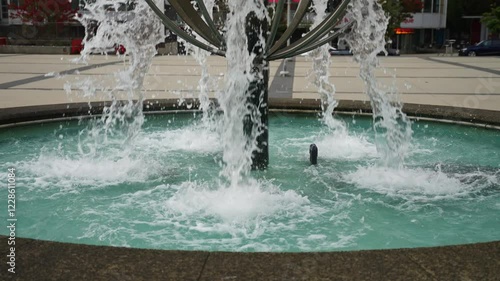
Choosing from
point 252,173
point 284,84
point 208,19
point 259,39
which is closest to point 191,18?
point 208,19

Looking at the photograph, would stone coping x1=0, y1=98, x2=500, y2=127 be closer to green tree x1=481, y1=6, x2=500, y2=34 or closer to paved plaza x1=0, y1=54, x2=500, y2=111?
paved plaza x1=0, y1=54, x2=500, y2=111

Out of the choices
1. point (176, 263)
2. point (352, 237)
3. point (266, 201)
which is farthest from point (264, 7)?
point (176, 263)

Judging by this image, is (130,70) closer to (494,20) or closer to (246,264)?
(246,264)

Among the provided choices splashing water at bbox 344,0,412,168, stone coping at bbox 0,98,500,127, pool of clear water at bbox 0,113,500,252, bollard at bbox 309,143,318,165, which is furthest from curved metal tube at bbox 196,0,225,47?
stone coping at bbox 0,98,500,127

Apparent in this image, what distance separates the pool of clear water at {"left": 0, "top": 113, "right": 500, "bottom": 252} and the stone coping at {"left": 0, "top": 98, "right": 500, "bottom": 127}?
33cm

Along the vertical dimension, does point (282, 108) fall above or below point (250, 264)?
above

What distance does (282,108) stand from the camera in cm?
1011

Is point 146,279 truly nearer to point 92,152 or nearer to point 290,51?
point 290,51

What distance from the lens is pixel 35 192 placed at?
215 inches

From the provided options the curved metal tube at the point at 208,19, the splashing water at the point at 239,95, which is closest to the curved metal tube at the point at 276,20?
the splashing water at the point at 239,95

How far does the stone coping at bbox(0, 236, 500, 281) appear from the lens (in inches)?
104

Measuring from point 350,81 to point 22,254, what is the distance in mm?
14015

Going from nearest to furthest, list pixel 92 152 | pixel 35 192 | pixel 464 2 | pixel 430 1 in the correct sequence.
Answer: pixel 35 192, pixel 92 152, pixel 430 1, pixel 464 2

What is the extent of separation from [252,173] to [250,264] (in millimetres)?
3333
